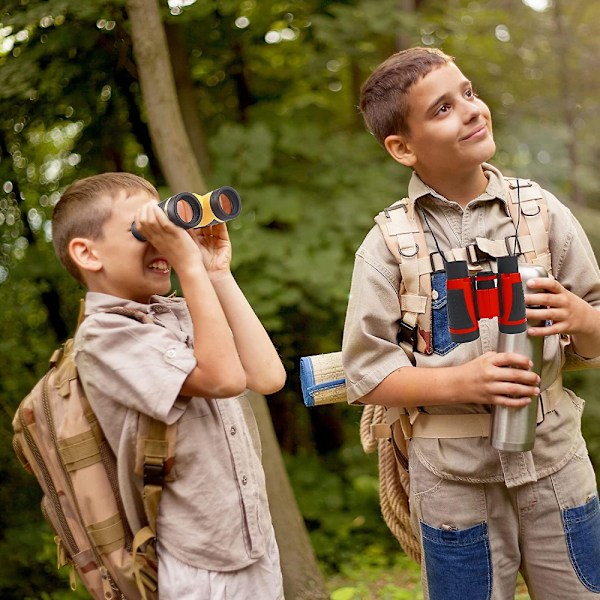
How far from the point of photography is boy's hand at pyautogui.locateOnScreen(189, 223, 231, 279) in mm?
2119

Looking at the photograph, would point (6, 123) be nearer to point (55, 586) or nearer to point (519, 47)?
point (55, 586)

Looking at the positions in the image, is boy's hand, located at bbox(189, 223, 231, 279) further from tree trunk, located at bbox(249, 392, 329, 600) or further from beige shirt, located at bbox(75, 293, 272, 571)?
tree trunk, located at bbox(249, 392, 329, 600)

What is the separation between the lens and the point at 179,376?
1.85 m

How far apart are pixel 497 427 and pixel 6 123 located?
11.3ft

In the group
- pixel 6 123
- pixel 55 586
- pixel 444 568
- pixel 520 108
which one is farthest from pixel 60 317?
pixel 444 568

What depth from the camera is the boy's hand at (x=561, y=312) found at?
1.79m

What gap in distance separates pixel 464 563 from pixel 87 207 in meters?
1.34

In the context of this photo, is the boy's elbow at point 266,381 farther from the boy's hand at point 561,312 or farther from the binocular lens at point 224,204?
the boy's hand at point 561,312

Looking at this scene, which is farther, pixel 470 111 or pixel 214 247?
pixel 214 247

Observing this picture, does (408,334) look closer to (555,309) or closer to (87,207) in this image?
(555,309)

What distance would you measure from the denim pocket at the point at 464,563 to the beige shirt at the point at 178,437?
1.54ft

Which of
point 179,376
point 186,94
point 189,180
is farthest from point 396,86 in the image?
point 186,94

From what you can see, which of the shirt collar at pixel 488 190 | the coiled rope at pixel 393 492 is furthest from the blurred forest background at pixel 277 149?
the shirt collar at pixel 488 190

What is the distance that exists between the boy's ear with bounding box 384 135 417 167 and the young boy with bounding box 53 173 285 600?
1.91ft
